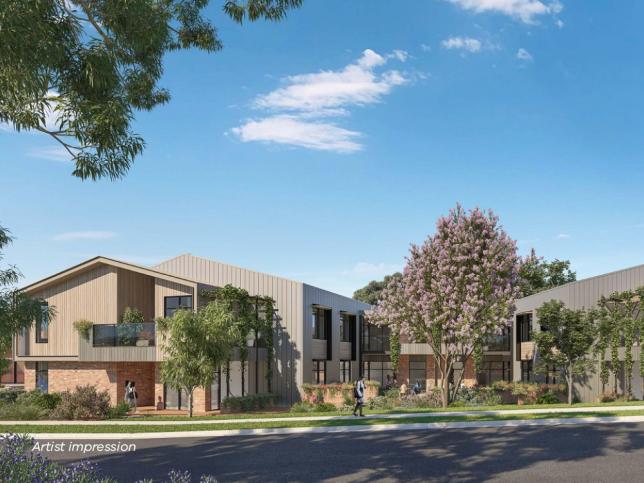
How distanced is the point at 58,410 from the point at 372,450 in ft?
51.3

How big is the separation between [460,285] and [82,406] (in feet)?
58.4

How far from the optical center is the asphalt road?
48.4 ft

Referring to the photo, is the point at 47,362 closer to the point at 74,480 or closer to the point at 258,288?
the point at 258,288

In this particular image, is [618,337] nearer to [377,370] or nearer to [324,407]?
[324,407]

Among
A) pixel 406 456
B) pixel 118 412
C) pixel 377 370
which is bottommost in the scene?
pixel 377 370

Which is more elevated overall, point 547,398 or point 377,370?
point 547,398

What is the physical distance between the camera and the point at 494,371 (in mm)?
47812

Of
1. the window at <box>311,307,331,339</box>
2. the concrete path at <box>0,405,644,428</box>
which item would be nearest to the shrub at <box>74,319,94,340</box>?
the concrete path at <box>0,405,644,428</box>

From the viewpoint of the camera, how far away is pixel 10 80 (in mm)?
11656

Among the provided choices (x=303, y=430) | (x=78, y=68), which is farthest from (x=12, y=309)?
(x=303, y=430)

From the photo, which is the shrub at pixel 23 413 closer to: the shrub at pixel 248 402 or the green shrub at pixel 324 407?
the shrub at pixel 248 402

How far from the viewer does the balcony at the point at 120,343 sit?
33.5 metres

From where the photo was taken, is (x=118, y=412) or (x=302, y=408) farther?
(x=302, y=408)

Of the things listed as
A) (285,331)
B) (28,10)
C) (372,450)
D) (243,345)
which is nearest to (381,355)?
(285,331)
